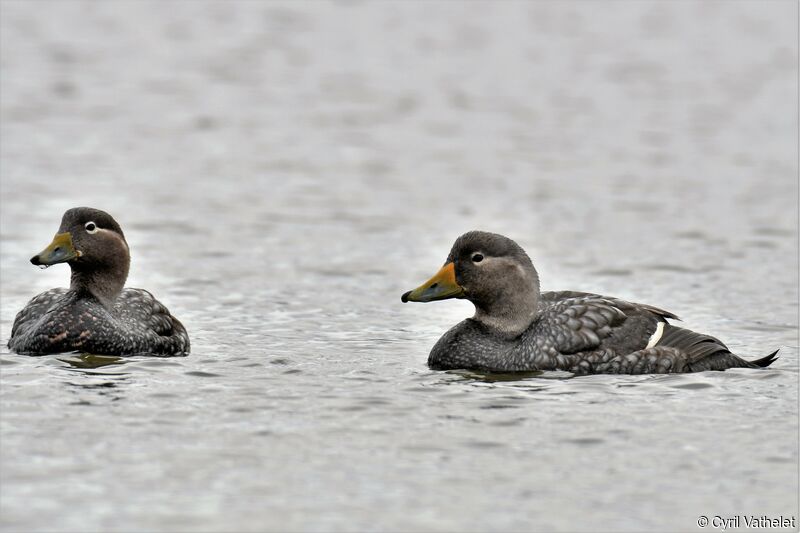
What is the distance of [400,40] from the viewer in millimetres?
36375

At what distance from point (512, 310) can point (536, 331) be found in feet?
1.13

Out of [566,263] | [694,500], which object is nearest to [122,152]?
[566,263]

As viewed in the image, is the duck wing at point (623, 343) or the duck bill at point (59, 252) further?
the duck bill at point (59, 252)

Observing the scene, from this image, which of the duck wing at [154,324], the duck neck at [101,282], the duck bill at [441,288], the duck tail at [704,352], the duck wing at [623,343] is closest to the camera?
the duck wing at [623,343]

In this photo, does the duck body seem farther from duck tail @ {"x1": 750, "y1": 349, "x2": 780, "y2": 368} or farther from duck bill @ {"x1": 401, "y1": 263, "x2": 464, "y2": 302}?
duck tail @ {"x1": 750, "y1": 349, "x2": 780, "y2": 368}

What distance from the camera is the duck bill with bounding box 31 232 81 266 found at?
14070 millimetres

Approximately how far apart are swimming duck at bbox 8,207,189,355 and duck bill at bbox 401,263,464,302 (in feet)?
7.43

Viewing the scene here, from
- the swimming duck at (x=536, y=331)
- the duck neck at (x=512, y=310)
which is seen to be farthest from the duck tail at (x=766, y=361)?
the duck neck at (x=512, y=310)

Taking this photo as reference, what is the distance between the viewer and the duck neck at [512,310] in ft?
46.0

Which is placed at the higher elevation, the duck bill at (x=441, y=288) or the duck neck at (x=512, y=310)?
the duck bill at (x=441, y=288)
